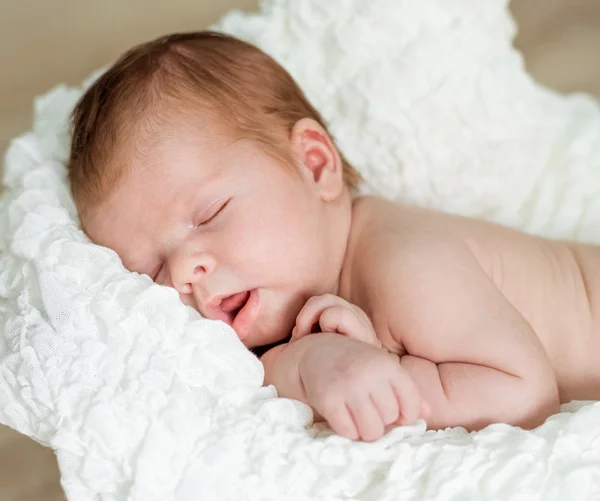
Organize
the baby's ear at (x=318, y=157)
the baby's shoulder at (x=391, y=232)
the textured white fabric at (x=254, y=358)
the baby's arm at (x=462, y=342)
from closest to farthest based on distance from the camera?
the textured white fabric at (x=254, y=358) → the baby's arm at (x=462, y=342) → the baby's shoulder at (x=391, y=232) → the baby's ear at (x=318, y=157)

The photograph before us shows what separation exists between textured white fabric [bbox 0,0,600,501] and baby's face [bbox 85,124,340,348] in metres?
0.06

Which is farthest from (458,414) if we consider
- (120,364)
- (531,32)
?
(531,32)

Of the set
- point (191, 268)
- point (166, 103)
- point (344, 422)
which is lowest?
point (344, 422)

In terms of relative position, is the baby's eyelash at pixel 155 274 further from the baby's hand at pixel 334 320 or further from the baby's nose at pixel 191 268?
the baby's hand at pixel 334 320

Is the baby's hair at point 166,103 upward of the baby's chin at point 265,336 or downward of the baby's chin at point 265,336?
upward

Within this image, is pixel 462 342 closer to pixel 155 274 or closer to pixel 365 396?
pixel 365 396

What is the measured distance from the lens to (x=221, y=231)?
1044mm

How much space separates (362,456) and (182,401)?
210 mm

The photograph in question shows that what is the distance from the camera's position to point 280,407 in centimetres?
92

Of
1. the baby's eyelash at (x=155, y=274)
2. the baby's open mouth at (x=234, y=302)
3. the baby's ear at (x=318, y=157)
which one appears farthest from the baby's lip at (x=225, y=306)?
the baby's ear at (x=318, y=157)

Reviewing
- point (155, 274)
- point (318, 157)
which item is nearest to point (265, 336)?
point (155, 274)

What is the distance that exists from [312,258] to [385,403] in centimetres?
28

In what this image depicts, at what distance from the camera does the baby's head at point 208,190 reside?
1.05 m

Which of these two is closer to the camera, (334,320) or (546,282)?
(334,320)
